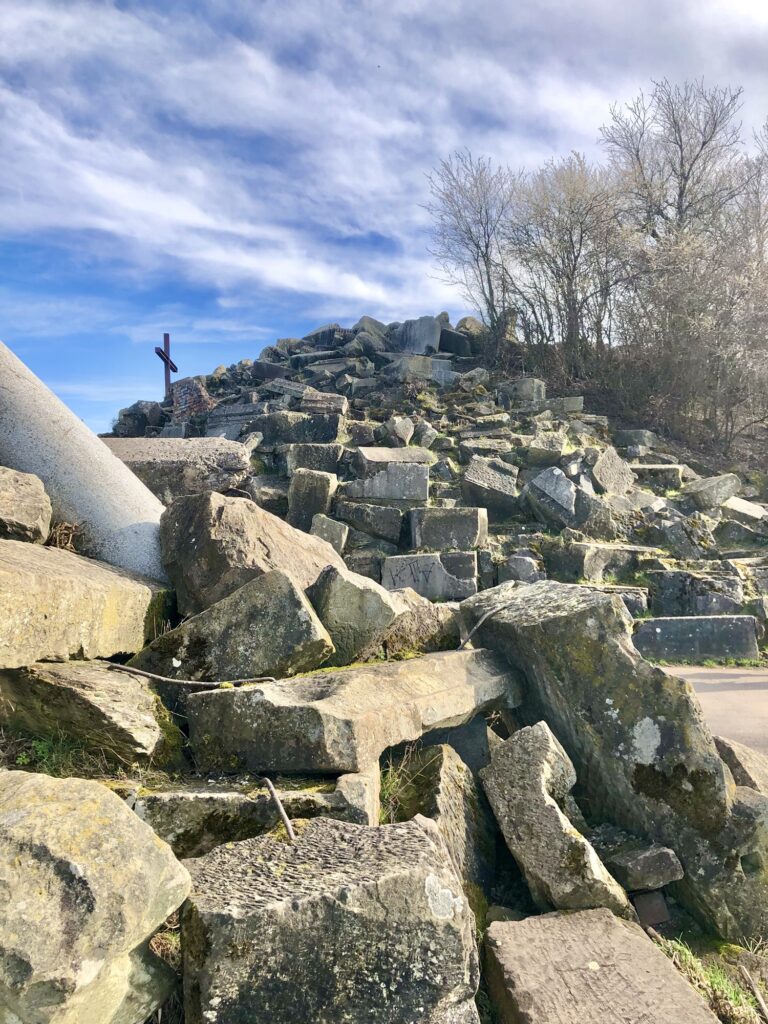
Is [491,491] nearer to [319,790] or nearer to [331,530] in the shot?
[331,530]

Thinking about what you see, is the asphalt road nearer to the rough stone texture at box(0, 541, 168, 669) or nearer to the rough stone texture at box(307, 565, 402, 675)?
the rough stone texture at box(307, 565, 402, 675)

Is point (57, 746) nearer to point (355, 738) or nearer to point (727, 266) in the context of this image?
point (355, 738)

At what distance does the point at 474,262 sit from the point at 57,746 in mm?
20700

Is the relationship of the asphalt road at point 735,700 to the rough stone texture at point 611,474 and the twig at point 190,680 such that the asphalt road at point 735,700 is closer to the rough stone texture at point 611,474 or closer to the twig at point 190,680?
the twig at point 190,680

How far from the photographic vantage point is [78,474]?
3.68 meters

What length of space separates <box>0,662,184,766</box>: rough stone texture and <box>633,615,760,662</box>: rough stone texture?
279 inches

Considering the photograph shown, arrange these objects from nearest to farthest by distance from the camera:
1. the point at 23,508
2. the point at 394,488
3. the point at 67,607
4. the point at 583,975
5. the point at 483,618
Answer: the point at 583,975 < the point at 67,607 < the point at 23,508 < the point at 483,618 < the point at 394,488

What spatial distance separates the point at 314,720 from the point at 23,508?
1.63m

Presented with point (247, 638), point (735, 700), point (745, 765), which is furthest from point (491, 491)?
point (247, 638)

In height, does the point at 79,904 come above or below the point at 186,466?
below

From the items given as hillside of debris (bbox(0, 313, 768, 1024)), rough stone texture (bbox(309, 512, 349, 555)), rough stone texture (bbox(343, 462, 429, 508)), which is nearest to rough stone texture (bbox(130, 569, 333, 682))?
hillside of debris (bbox(0, 313, 768, 1024))

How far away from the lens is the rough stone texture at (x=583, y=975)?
201cm

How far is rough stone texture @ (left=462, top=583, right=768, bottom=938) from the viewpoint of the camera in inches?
108

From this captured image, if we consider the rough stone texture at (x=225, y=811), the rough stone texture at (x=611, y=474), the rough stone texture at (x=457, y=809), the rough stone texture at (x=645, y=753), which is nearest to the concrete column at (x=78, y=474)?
the rough stone texture at (x=225, y=811)
